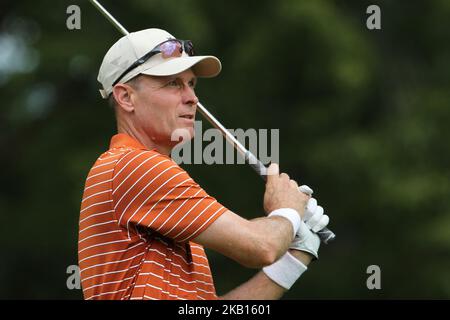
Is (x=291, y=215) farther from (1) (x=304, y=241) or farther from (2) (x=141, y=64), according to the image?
(2) (x=141, y=64)

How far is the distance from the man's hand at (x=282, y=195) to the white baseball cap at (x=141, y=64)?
0.51m

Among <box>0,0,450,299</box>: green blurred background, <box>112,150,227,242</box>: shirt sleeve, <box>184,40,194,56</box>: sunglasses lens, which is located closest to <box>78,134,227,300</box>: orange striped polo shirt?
<box>112,150,227,242</box>: shirt sleeve

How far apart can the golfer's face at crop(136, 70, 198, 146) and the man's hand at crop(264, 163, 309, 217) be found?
1.16 feet

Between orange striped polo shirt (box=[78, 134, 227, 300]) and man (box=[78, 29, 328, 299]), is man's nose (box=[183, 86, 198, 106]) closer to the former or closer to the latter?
man (box=[78, 29, 328, 299])

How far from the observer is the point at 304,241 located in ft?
14.7

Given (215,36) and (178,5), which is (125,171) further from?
(215,36)

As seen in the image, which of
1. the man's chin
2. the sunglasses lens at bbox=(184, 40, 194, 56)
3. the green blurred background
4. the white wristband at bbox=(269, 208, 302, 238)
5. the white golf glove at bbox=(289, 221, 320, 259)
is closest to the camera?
the white wristband at bbox=(269, 208, 302, 238)

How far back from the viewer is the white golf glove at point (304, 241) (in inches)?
176

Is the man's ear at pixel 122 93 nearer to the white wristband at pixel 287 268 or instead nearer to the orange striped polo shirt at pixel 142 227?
the orange striped polo shirt at pixel 142 227

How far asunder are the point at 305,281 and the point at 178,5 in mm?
3625

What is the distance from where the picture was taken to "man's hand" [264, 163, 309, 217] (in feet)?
14.6

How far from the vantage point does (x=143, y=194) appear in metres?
4.21

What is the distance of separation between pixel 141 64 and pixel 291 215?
2.65ft

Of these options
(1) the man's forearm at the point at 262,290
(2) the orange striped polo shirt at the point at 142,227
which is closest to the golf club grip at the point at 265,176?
(1) the man's forearm at the point at 262,290
